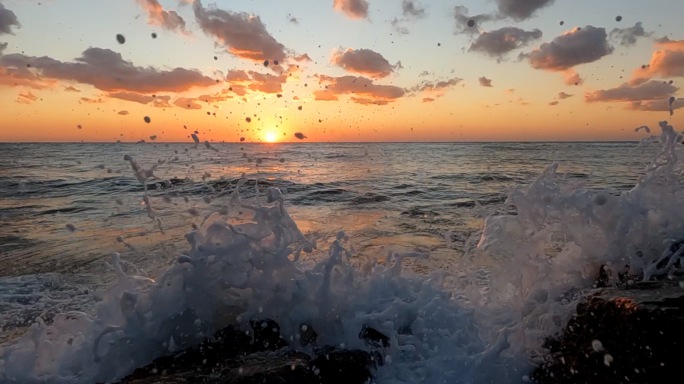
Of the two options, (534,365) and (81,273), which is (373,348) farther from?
(81,273)

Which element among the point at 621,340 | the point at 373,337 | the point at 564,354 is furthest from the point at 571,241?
the point at 373,337

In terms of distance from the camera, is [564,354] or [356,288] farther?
[356,288]

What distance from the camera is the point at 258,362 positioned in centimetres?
318

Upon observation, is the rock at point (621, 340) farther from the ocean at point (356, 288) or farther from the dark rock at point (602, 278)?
the dark rock at point (602, 278)

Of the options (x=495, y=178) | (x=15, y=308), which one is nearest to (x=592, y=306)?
(x=15, y=308)

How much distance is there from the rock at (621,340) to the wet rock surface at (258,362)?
1290 millimetres

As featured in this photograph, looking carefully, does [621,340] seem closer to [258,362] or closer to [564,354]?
[564,354]

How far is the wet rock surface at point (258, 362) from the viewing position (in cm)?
296

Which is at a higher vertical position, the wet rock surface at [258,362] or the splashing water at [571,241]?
the splashing water at [571,241]

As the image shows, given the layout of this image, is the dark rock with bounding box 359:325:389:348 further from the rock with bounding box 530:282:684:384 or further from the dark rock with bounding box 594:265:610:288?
the dark rock with bounding box 594:265:610:288

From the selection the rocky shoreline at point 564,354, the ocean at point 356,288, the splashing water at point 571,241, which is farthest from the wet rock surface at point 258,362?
the splashing water at point 571,241

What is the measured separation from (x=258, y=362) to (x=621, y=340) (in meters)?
2.32

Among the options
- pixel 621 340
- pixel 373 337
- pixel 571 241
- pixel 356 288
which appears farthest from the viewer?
pixel 571 241

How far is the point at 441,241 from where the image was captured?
794 cm
